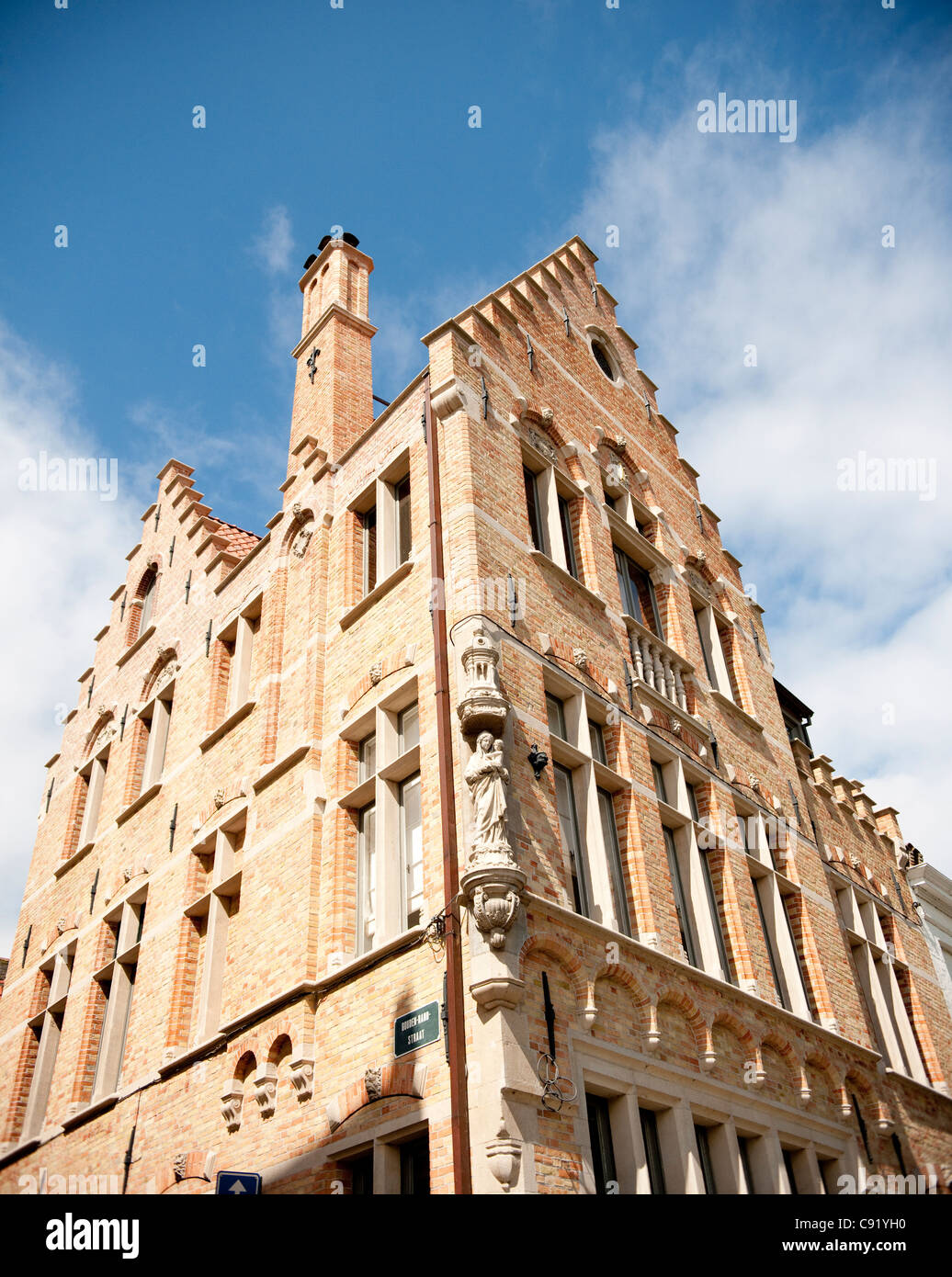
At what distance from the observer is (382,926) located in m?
Result: 8.99

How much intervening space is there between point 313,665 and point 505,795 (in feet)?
12.8

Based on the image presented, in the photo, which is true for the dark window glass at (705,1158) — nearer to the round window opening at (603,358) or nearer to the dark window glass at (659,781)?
the dark window glass at (659,781)

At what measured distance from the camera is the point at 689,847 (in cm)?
1122

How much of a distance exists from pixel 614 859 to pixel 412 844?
2.12m

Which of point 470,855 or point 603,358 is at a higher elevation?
point 603,358

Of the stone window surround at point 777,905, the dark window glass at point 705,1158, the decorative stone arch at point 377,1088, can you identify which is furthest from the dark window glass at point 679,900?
the decorative stone arch at point 377,1088

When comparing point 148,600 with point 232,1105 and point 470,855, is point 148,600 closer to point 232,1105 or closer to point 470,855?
point 232,1105

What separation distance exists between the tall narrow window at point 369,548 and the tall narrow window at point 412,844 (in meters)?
2.90


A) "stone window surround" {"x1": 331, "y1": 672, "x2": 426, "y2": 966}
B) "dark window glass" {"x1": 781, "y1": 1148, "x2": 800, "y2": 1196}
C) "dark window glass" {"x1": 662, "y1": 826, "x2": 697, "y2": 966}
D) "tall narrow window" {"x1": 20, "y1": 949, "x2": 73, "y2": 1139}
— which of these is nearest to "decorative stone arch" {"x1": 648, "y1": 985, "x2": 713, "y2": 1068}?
"dark window glass" {"x1": 662, "y1": 826, "x2": 697, "y2": 966}

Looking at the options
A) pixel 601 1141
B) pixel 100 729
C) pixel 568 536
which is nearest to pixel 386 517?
pixel 568 536

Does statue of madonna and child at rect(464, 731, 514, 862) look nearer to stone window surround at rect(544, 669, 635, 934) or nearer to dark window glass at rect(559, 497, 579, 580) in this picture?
stone window surround at rect(544, 669, 635, 934)

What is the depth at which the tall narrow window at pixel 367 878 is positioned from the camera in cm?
947
